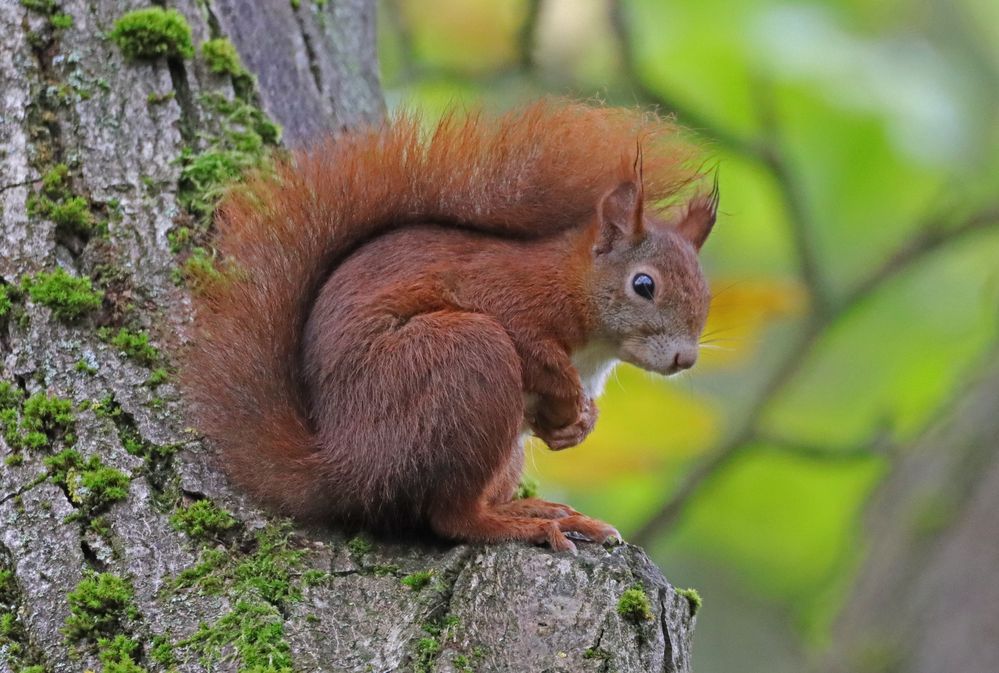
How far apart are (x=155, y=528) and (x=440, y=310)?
69 centimetres

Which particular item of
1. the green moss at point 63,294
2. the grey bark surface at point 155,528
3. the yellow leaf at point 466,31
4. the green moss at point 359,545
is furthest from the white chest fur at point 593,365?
the yellow leaf at point 466,31

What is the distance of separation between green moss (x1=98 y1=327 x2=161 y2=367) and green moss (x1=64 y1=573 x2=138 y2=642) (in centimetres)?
52

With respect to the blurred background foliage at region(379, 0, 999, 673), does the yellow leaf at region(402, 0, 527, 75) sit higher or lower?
higher

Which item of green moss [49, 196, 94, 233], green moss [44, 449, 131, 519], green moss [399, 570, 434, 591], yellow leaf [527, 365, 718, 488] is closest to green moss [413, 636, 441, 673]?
green moss [399, 570, 434, 591]

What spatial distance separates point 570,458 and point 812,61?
5.69 feet

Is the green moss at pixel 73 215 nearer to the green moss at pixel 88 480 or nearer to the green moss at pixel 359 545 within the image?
the green moss at pixel 88 480

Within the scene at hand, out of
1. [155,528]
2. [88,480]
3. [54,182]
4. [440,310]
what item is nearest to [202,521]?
[155,528]

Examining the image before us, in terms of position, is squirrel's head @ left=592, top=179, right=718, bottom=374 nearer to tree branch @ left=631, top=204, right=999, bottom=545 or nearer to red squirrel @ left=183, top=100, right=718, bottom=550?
red squirrel @ left=183, top=100, right=718, bottom=550

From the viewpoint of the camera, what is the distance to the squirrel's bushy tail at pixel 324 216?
7.20ft

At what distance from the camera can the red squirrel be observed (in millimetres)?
2182

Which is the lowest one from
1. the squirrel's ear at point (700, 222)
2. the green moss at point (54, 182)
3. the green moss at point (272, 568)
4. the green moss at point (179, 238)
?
the green moss at point (272, 568)

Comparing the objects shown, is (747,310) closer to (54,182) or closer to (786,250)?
(786,250)

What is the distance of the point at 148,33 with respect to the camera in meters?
2.75

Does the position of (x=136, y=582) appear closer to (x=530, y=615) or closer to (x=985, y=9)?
(x=530, y=615)
